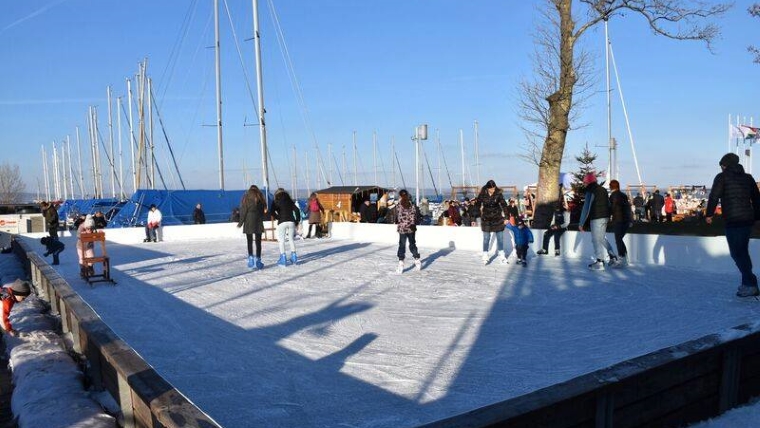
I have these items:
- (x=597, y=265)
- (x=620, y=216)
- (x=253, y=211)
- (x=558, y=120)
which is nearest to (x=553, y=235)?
(x=597, y=265)

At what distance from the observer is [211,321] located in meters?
7.47

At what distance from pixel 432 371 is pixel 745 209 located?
4520 mm

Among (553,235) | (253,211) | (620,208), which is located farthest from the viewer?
(553,235)

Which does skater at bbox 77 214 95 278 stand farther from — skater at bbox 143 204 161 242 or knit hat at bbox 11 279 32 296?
skater at bbox 143 204 161 242

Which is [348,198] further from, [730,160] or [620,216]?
[730,160]

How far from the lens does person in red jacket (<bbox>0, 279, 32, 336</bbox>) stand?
24.9ft

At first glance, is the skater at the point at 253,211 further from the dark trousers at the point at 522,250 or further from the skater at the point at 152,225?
the skater at the point at 152,225

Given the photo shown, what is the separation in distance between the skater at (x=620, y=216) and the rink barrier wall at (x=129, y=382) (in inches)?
356

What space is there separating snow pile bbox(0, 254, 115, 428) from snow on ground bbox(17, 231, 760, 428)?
0.64m

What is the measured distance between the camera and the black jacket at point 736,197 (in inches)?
281

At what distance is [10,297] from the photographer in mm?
7898

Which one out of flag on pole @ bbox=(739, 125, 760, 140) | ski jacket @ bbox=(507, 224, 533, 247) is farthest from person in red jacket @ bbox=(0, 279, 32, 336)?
flag on pole @ bbox=(739, 125, 760, 140)

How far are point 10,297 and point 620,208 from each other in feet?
32.6

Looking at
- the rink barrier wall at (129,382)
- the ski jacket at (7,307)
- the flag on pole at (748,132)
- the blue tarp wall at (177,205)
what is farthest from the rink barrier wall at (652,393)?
the flag on pole at (748,132)
